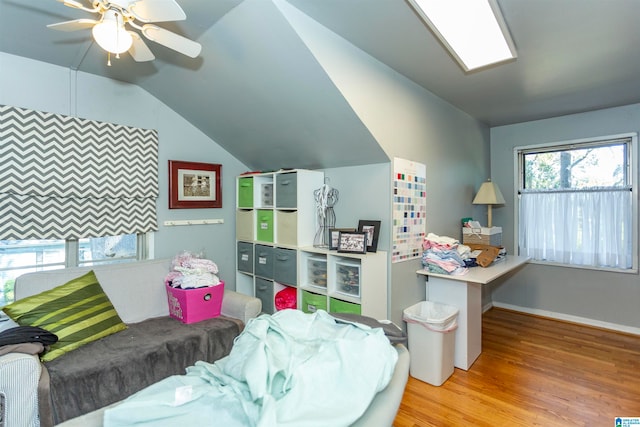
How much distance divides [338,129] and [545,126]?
9.52ft

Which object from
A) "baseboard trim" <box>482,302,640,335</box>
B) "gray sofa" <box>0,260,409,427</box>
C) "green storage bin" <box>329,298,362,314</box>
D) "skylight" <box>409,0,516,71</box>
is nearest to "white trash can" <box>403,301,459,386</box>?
"green storage bin" <box>329,298,362,314</box>

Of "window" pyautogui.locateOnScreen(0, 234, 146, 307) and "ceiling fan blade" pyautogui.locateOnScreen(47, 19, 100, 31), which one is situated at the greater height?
"ceiling fan blade" pyautogui.locateOnScreen(47, 19, 100, 31)

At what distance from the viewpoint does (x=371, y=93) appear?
225cm

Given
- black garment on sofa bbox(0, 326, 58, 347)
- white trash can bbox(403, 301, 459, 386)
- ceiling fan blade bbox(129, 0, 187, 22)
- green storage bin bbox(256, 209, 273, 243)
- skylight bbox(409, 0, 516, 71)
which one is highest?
skylight bbox(409, 0, 516, 71)

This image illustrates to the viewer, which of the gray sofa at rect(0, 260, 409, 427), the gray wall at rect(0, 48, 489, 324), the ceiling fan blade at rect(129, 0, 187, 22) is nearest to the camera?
the gray sofa at rect(0, 260, 409, 427)

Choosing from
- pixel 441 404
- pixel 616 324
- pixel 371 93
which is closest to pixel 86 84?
pixel 371 93

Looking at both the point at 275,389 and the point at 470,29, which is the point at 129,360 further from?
the point at 470,29

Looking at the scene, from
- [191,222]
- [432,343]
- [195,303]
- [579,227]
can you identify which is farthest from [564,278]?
[191,222]

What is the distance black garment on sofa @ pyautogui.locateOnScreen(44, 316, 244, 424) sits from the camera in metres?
1.66

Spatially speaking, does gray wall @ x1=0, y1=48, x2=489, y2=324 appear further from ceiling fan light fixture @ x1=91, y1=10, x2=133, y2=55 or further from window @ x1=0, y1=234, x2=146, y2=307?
ceiling fan light fixture @ x1=91, y1=10, x2=133, y2=55

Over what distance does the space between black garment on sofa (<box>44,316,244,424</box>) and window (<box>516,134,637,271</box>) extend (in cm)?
357

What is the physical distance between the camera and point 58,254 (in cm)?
244

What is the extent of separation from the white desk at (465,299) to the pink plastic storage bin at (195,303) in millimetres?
1707

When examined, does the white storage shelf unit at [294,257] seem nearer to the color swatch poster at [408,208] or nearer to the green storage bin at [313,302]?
the green storage bin at [313,302]
